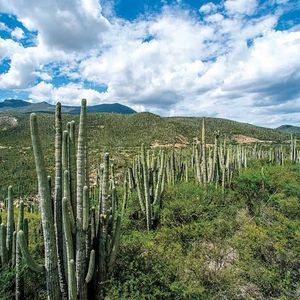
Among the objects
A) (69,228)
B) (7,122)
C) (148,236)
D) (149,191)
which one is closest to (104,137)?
(7,122)

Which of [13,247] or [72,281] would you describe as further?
[13,247]

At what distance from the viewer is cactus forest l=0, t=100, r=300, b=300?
6.51 m

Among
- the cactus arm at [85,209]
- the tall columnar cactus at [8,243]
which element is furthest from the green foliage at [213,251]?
the tall columnar cactus at [8,243]

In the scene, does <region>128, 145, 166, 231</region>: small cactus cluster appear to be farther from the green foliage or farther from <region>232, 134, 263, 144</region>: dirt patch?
<region>232, 134, 263, 144</region>: dirt patch

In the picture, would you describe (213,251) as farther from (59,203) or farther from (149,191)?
(59,203)

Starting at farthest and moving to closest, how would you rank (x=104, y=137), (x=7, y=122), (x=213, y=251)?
(x=7, y=122), (x=104, y=137), (x=213, y=251)

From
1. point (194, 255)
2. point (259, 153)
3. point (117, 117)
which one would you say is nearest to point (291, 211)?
point (194, 255)

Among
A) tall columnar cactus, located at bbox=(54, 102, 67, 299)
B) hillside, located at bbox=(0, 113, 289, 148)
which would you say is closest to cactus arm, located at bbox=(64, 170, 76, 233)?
tall columnar cactus, located at bbox=(54, 102, 67, 299)

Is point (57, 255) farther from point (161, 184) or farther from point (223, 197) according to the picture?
point (223, 197)

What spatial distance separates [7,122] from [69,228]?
10019 centimetres

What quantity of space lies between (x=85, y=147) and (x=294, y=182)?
15.2m

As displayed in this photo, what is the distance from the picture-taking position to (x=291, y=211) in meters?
14.8

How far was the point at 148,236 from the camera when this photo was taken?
11.7 m

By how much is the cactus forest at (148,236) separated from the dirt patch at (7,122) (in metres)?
82.5
